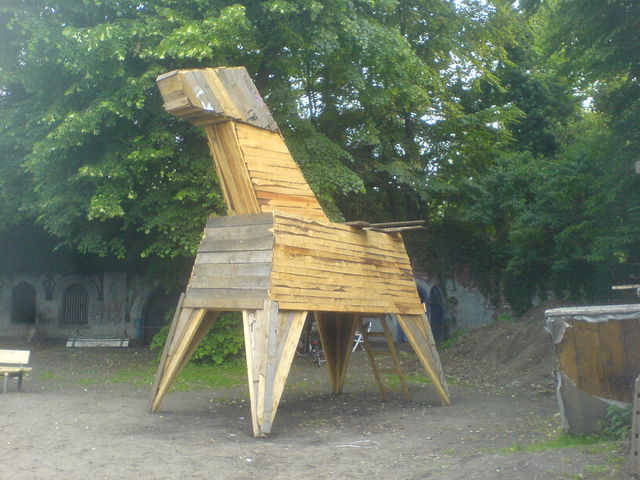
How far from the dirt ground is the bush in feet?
8.90

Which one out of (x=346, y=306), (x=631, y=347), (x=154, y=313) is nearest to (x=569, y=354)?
(x=631, y=347)

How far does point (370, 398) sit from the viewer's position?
574 inches

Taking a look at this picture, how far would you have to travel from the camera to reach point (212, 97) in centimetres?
1052

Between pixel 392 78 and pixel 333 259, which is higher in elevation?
pixel 392 78

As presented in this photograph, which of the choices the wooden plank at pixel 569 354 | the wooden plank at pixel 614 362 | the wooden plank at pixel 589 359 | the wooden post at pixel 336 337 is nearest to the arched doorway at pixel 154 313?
the wooden post at pixel 336 337

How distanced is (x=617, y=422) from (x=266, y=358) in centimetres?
422

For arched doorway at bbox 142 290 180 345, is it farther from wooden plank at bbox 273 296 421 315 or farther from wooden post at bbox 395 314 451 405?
wooden plank at bbox 273 296 421 315

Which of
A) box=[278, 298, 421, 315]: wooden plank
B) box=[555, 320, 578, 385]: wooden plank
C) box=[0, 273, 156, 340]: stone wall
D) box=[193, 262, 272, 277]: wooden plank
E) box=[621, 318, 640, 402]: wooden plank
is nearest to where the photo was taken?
box=[621, 318, 640, 402]: wooden plank

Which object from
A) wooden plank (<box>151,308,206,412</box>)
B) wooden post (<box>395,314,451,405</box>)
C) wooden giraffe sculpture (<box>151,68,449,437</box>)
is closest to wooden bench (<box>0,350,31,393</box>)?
wooden giraffe sculpture (<box>151,68,449,437</box>)

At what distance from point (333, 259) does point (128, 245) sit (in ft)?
43.4

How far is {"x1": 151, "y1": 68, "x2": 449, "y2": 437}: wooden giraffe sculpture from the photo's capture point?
391 inches

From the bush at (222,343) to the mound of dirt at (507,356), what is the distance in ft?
18.0

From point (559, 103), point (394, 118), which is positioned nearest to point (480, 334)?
point (394, 118)

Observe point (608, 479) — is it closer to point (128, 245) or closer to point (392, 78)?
point (392, 78)
